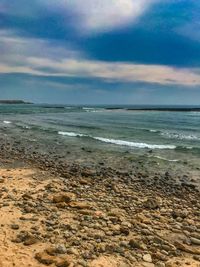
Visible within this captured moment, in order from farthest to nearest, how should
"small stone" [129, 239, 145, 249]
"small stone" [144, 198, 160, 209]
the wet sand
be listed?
1. "small stone" [144, 198, 160, 209]
2. "small stone" [129, 239, 145, 249]
3. the wet sand

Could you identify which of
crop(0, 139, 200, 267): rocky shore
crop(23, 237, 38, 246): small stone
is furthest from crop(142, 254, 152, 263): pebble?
crop(23, 237, 38, 246): small stone

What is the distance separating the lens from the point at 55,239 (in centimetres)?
847

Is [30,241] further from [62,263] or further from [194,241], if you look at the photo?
[194,241]

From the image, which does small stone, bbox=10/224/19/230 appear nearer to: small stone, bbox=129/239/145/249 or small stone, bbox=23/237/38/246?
small stone, bbox=23/237/38/246

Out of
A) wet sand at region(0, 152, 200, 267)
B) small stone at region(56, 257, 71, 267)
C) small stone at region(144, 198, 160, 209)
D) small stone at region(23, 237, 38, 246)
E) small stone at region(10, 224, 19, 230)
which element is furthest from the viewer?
small stone at region(144, 198, 160, 209)

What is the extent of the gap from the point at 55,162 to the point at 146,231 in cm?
1115

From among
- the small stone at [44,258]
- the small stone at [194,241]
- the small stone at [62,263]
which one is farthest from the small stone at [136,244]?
the small stone at [44,258]

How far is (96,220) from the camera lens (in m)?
9.89

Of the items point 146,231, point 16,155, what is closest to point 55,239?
point 146,231

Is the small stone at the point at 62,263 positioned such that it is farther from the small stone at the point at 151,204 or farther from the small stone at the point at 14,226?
the small stone at the point at 151,204

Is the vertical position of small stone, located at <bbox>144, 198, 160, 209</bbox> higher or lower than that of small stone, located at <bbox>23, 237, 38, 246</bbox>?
lower

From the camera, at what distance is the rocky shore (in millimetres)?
7844

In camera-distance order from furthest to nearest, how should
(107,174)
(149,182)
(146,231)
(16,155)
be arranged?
(16,155)
(107,174)
(149,182)
(146,231)

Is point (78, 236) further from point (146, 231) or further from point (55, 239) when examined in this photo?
point (146, 231)
